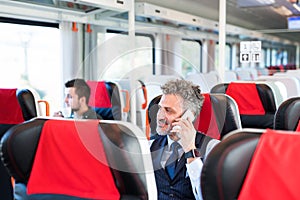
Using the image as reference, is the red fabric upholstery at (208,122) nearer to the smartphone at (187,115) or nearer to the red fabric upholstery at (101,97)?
the smartphone at (187,115)

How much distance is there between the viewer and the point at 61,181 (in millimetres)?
1278

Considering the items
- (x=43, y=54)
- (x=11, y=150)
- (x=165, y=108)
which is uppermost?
(x=43, y=54)

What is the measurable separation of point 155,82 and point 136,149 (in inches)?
140

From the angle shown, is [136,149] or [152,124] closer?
[136,149]

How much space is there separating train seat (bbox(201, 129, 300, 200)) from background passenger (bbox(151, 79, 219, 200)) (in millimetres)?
513

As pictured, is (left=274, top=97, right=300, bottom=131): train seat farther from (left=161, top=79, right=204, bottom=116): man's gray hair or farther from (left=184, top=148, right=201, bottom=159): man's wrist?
(left=184, top=148, right=201, bottom=159): man's wrist

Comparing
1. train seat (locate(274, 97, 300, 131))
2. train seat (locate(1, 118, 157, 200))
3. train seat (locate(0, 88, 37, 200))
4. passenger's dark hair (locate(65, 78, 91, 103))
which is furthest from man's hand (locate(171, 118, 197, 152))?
passenger's dark hair (locate(65, 78, 91, 103))

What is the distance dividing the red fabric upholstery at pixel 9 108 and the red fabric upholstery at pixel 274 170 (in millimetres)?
1937

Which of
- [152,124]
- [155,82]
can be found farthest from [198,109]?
[155,82]

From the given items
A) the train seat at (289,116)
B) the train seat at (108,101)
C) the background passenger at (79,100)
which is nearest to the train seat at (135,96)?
the train seat at (108,101)

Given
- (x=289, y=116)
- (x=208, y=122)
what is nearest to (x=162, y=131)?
(x=208, y=122)

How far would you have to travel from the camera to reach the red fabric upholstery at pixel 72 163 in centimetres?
122

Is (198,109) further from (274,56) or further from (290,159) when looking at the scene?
(274,56)

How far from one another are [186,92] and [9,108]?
4.68ft
